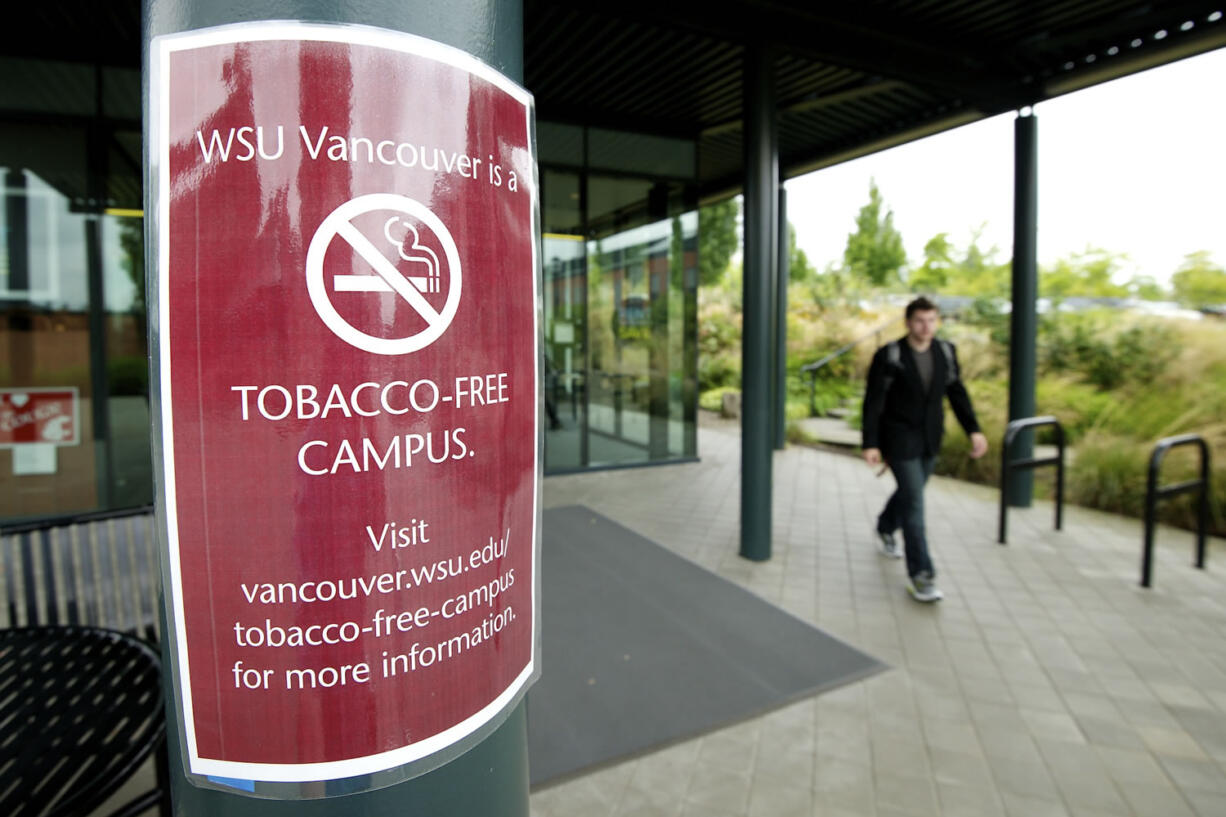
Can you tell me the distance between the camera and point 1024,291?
711 centimetres

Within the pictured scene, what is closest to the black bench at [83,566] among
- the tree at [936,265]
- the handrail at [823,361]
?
the handrail at [823,361]

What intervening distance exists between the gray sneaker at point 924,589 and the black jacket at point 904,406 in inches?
30.0

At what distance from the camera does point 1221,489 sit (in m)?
6.49

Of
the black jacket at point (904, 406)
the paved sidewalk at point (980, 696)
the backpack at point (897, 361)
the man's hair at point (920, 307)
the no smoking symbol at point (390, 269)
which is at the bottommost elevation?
the paved sidewalk at point (980, 696)

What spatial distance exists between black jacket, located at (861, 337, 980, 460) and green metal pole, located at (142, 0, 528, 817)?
3866 millimetres

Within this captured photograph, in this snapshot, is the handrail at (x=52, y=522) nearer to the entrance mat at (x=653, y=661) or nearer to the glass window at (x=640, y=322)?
the entrance mat at (x=653, y=661)

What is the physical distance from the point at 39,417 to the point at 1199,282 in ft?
48.2

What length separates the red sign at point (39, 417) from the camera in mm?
6527

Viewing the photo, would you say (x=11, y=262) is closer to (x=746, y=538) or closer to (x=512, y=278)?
(x=746, y=538)

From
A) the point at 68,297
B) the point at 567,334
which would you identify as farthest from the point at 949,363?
the point at 68,297

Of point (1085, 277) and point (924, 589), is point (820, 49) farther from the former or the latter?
point (1085, 277)

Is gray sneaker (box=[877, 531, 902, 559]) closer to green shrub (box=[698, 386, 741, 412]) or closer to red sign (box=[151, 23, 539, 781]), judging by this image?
red sign (box=[151, 23, 539, 781])

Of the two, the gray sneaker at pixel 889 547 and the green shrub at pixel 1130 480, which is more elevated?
the green shrub at pixel 1130 480

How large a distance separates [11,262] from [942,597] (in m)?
8.05
